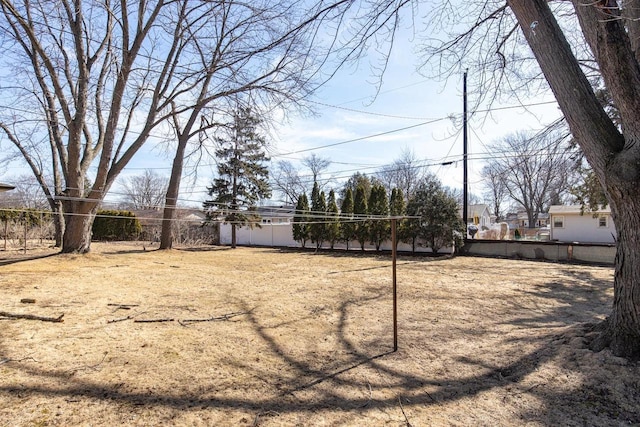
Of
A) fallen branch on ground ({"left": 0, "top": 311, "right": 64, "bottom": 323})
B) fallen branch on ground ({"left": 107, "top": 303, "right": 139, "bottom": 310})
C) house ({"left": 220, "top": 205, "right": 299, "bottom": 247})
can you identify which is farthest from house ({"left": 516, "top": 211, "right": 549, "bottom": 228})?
fallen branch on ground ({"left": 0, "top": 311, "right": 64, "bottom": 323})

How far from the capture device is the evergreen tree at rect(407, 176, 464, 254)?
511 inches

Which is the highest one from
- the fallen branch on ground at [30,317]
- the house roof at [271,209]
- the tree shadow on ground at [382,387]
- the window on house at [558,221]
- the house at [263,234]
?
the house roof at [271,209]

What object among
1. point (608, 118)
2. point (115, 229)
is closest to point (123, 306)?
point (608, 118)

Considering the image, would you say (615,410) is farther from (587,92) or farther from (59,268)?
(59,268)

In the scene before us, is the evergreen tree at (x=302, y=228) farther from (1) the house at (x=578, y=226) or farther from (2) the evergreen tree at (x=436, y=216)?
(1) the house at (x=578, y=226)

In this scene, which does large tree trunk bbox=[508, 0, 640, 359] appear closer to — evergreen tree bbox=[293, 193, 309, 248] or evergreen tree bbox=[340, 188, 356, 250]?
evergreen tree bbox=[340, 188, 356, 250]

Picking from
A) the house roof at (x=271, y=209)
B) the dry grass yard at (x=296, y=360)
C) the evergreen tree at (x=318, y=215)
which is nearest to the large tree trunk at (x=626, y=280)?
the dry grass yard at (x=296, y=360)

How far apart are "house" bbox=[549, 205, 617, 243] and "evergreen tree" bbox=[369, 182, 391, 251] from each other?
12.8 metres

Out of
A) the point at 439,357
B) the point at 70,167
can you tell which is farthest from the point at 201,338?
the point at 70,167

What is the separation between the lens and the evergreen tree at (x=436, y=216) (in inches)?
511

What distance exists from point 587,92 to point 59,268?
892 cm

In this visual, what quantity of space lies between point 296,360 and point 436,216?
36.3 feet

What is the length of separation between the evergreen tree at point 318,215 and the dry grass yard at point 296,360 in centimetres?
1100

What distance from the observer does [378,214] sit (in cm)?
1573
